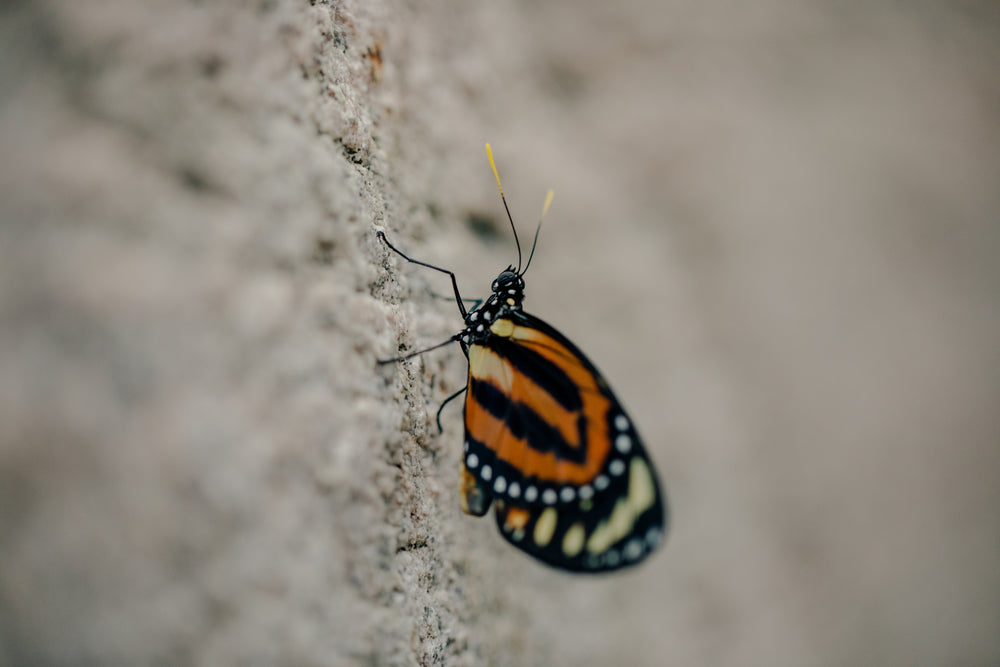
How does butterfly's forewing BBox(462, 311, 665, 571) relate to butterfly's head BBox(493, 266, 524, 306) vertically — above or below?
below

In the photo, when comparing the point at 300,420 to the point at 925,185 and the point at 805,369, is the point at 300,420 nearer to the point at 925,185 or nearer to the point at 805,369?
the point at 805,369

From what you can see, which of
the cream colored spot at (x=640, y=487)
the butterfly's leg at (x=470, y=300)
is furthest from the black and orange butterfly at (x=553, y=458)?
the butterfly's leg at (x=470, y=300)

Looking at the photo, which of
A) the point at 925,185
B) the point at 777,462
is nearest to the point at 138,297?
the point at 777,462

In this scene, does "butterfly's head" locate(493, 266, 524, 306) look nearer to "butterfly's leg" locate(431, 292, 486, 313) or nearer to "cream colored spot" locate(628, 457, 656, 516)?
"butterfly's leg" locate(431, 292, 486, 313)

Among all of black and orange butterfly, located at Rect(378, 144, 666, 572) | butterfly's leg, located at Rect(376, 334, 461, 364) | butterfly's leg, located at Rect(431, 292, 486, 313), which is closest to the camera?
butterfly's leg, located at Rect(376, 334, 461, 364)

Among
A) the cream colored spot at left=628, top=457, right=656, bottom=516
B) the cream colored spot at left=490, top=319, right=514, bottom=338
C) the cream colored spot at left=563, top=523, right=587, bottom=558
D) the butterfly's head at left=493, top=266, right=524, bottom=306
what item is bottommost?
the cream colored spot at left=563, top=523, right=587, bottom=558

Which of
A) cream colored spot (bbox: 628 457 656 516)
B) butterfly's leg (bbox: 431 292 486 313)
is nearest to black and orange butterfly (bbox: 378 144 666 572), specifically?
cream colored spot (bbox: 628 457 656 516)

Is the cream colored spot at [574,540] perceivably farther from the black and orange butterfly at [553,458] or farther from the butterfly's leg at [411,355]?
the butterfly's leg at [411,355]
